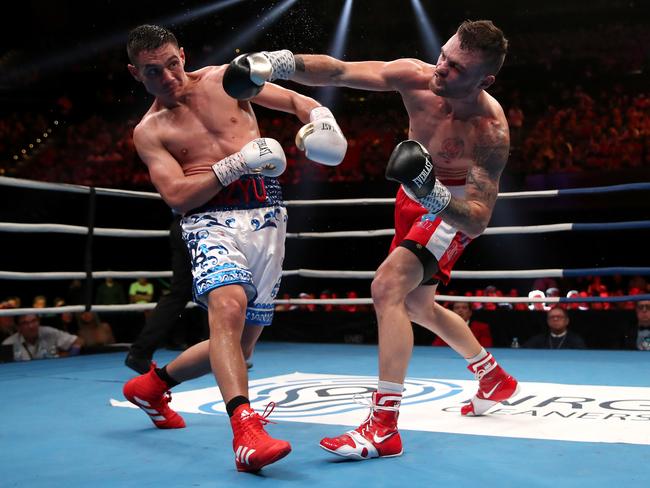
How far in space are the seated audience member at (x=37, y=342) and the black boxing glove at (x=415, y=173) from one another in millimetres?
3203

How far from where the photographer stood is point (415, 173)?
161 cm

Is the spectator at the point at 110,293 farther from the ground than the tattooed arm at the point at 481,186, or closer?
closer

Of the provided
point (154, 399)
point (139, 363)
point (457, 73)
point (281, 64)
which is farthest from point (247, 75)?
point (139, 363)

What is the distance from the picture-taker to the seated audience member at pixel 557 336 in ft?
13.4

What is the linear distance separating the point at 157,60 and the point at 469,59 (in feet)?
2.73

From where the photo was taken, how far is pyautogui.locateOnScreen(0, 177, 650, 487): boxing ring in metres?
1.57

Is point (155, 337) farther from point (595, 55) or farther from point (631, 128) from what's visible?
point (595, 55)

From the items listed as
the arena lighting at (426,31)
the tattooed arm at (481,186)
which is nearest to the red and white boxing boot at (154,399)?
the tattooed arm at (481,186)

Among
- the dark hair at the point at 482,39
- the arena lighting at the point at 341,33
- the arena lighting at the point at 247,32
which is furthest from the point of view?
the arena lighting at the point at 341,33

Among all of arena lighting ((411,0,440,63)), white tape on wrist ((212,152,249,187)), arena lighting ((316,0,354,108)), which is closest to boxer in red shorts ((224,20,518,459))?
white tape on wrist ((212,152,249,187))

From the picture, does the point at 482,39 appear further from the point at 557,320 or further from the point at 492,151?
the point at 557,320

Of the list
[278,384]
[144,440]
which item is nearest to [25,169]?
[278,384]

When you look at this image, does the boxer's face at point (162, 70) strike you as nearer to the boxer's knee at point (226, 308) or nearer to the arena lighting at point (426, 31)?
the boxer's knee at point (226, 308)

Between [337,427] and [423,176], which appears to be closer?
[423,176]
